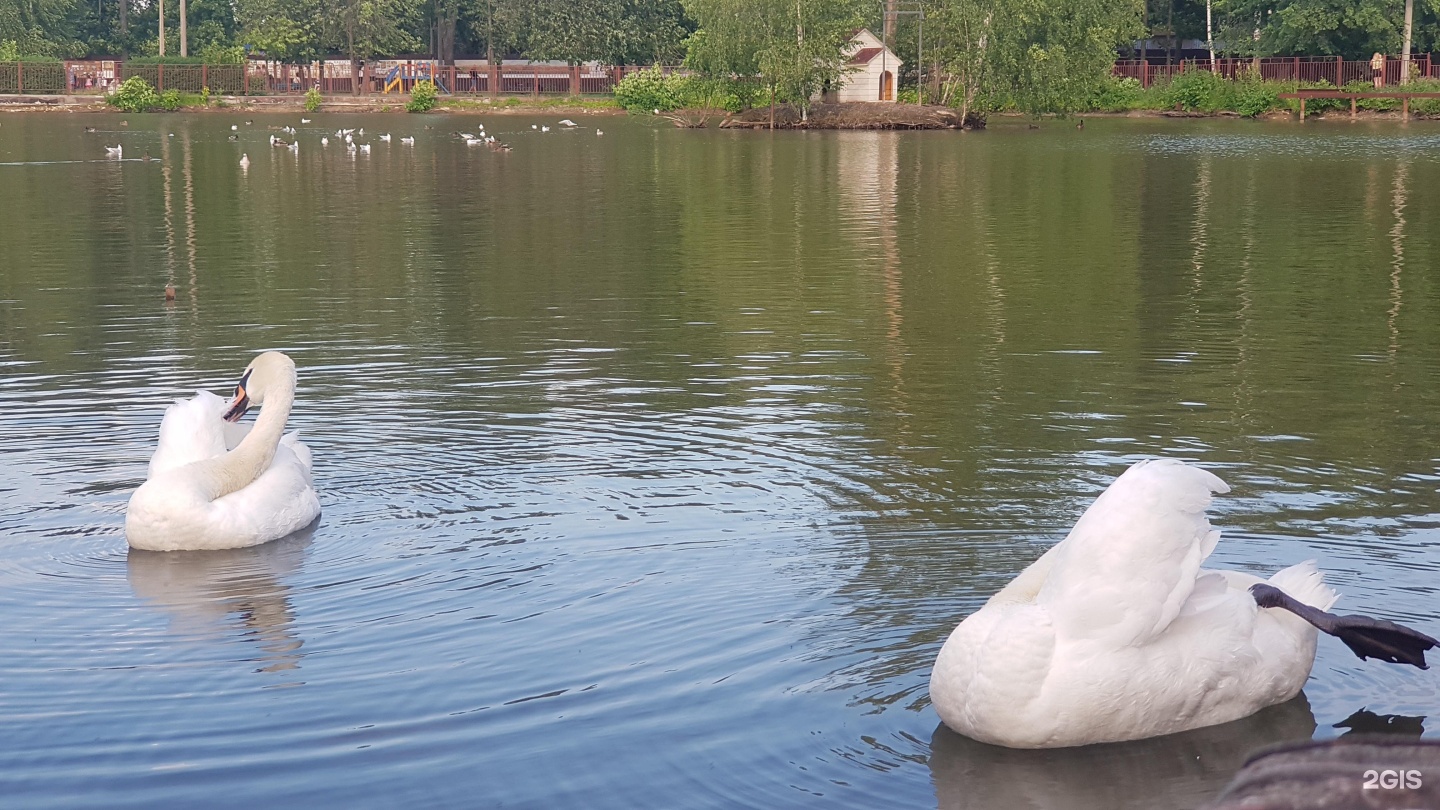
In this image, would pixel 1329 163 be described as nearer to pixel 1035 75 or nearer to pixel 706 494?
pixel 1035 75

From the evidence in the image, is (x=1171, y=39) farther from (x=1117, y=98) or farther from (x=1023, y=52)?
(x=1023, y=52)

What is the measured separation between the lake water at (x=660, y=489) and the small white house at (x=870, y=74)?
170ft

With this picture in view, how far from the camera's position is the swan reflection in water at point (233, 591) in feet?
24.0

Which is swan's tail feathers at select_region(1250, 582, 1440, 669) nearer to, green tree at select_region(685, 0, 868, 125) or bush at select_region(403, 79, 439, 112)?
green tree at select_region(685, 0, 868, 125)

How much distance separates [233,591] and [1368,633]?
5350mm

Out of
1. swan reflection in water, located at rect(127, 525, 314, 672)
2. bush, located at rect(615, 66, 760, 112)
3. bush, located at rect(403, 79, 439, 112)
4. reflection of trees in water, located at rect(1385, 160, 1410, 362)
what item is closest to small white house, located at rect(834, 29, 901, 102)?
bush, located at rect(615, 66, 760, 112)

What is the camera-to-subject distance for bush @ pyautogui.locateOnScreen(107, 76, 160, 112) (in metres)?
82.1

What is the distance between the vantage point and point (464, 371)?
13.7 meters

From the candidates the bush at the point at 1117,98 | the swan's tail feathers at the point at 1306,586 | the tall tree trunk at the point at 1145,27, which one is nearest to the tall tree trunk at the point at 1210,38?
the tall tree trunk at the point at 1145,27

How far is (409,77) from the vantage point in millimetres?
93438

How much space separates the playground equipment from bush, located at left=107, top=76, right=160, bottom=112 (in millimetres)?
13489

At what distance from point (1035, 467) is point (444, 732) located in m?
5.04

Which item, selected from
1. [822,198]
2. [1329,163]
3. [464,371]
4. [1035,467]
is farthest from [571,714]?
[1329,163]

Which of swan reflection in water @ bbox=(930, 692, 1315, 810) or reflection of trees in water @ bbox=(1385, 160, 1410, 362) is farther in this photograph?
reflection of trees in water @ bbox=(1385, 160, 1410, 362)
